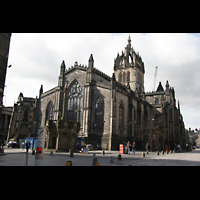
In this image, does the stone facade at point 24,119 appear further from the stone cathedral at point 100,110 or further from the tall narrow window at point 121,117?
the tall narrow window at point 121,117

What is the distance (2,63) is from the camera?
19.2 m

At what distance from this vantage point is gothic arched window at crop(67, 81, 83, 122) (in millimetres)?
42797

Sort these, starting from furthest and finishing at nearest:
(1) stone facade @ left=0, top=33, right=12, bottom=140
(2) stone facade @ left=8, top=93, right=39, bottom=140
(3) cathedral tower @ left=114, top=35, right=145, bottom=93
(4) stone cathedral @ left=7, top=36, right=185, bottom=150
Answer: (3) cathedral tower @ left=114, top=35, right=145, bottom=93 < (2) stone facade @ left=8, top=93, right=39, bottom=140 < (4) stone cathedral @ left=7, top=36, right=185, bottom=150 < (1) stone facade @ left=0, top=33, right=12, bottom=140

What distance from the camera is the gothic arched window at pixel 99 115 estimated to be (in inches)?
1535

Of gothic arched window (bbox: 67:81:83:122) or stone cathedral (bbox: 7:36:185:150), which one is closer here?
stone cathedral (bbox: 7:36:185:150)

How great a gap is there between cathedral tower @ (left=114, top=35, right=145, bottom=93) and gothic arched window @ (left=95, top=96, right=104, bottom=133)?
3062 centimetres

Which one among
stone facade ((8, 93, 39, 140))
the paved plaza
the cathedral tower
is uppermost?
the cathedral tower

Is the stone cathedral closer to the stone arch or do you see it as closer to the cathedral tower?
the stone arch

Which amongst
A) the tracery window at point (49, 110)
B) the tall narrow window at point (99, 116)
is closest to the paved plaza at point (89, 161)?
the tall narrow window at point (99, 116)

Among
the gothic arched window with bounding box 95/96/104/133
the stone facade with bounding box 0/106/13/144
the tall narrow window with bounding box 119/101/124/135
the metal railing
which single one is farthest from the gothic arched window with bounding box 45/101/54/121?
the metal railing

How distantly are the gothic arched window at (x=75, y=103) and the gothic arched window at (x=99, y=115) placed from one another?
4326 mm
